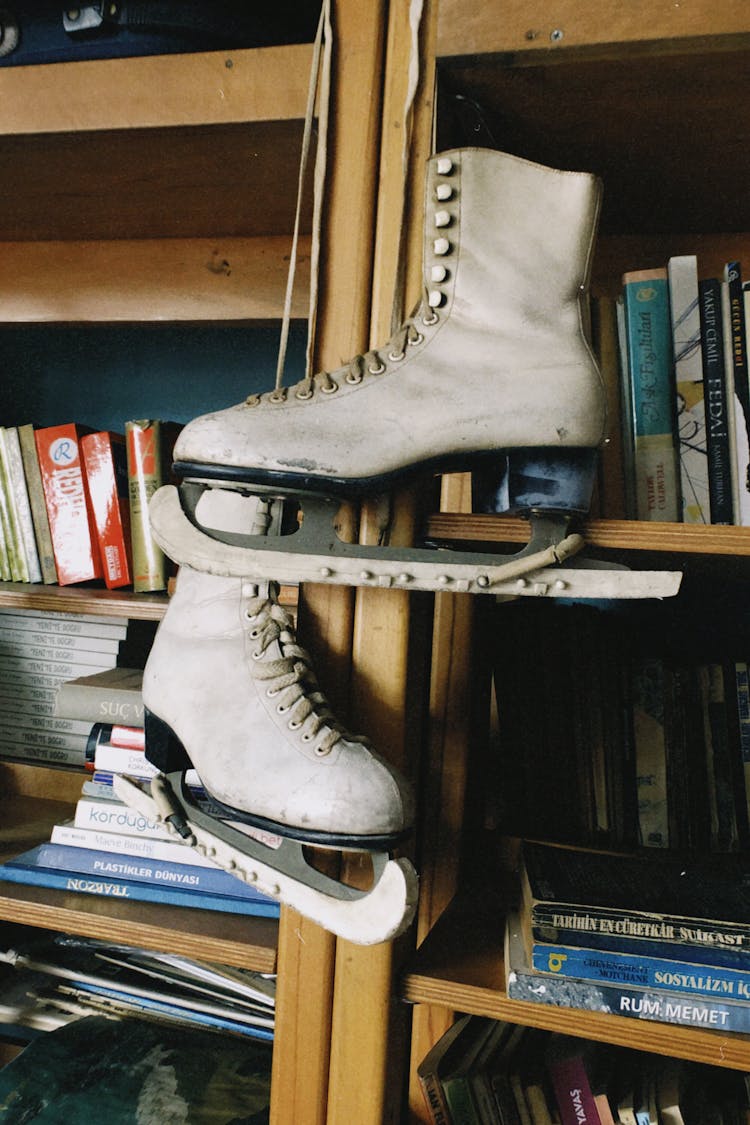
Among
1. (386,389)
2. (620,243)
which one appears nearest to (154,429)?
(386,389)

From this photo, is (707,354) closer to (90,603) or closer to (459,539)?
(459,539)

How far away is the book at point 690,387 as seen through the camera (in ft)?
2.60

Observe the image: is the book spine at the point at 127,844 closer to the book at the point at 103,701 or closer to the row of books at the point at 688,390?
the book at the point at 103,701

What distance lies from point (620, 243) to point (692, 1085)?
1.04 m

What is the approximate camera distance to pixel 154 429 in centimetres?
109

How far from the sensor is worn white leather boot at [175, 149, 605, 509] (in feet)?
2.00

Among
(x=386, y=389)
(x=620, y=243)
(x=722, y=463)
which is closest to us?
(x=386, y=389)

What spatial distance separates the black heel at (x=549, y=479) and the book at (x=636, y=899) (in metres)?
0.36

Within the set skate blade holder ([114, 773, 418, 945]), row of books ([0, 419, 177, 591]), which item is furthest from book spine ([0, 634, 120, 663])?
skate blade holder ([114, 773, 418, 945])

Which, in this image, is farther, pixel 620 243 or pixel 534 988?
pixel 620 243

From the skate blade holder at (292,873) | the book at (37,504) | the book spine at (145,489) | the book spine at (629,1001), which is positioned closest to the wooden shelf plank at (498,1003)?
the book spine at (629,1001)

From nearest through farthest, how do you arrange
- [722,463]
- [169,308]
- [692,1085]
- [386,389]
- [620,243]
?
[386,389] < [722,463] < [692,1085] < [620,243] < [169,308]

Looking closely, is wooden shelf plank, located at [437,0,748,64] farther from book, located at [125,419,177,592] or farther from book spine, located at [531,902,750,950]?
book spine, located at [531,902,750,950]

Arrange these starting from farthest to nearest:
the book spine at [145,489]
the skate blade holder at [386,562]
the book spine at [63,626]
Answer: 1. the book spine at [63,626]
2. the book spine at [145,489]
3. the skate blade holder at [386,562]
